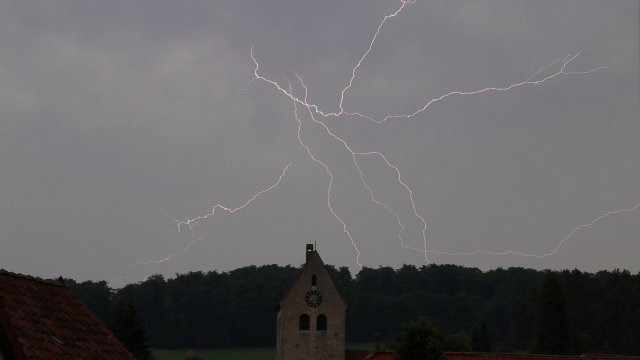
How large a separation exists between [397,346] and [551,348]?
46.3 metres

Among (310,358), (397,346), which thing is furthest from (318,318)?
(397,346)

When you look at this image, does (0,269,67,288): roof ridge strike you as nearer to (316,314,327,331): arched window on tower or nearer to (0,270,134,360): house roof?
(0,270,134,360): house roof

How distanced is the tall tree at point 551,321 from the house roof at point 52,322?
8338 cm

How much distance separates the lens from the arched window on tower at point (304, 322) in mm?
74731

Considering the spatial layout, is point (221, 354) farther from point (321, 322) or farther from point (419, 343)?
point (419, 343)

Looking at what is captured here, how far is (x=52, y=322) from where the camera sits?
15828 millimetres

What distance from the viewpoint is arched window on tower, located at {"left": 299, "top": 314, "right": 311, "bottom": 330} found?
74.7 metres

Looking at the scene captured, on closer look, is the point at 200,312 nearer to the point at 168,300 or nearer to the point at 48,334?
the point at 168,300

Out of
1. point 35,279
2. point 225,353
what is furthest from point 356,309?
point 35,279

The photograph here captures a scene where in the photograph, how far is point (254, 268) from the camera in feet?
654

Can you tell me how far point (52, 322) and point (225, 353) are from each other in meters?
153

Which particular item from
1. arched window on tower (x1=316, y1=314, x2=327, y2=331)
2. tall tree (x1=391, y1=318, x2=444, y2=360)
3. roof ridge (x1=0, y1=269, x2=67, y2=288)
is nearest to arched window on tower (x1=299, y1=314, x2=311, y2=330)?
arched window on tower (x1=316, y1=314, x2=327, y2=331)

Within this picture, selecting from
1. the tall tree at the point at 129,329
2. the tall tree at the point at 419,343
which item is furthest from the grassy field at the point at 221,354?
the tall tree at the point at 419,343

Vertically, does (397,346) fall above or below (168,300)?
below
